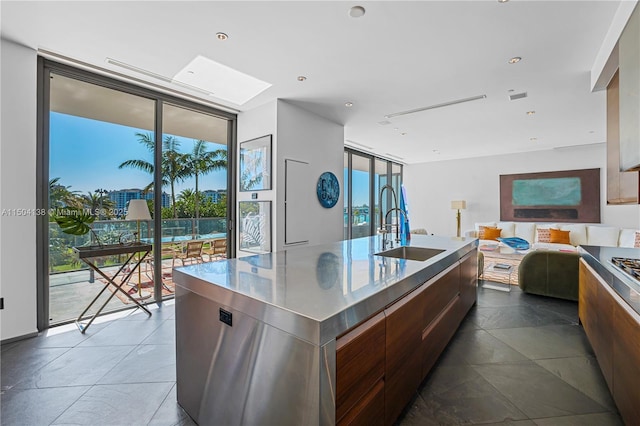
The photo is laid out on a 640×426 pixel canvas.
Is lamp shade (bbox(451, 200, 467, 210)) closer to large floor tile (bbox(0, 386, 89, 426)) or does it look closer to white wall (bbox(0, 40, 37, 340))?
large floor tile (bbox(0, 386, 89, 426))

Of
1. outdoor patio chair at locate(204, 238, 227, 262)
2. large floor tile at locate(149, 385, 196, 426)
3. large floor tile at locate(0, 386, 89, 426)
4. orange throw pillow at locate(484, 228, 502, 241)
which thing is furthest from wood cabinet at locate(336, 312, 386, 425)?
orange throw pillow at locate(484, 228, 502, 241)

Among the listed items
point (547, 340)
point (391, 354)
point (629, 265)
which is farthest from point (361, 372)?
point (547, 340)

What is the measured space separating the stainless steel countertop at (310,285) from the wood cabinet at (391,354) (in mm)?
86

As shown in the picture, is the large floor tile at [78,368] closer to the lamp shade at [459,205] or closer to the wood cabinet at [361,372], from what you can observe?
the wood cabinet at [361,372]

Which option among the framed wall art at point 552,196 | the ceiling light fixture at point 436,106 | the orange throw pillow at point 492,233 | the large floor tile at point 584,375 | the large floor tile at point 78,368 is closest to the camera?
the large floor tile at point 584,375

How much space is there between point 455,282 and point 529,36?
2.18 m

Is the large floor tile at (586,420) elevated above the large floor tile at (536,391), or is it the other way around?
the large floor tile at (536,391)

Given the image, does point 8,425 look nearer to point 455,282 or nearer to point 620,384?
point 455,282

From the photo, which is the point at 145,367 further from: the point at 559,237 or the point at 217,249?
the point at 559,237

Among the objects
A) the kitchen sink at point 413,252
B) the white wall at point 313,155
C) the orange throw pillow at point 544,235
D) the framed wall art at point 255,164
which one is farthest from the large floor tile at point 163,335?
the orange throw pillow at point 544,235

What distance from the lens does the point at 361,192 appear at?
23.3ft

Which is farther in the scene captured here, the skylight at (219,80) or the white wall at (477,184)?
the white wall at (477,184)

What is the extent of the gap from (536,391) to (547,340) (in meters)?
0.97

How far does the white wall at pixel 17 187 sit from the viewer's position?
97.4 inches
